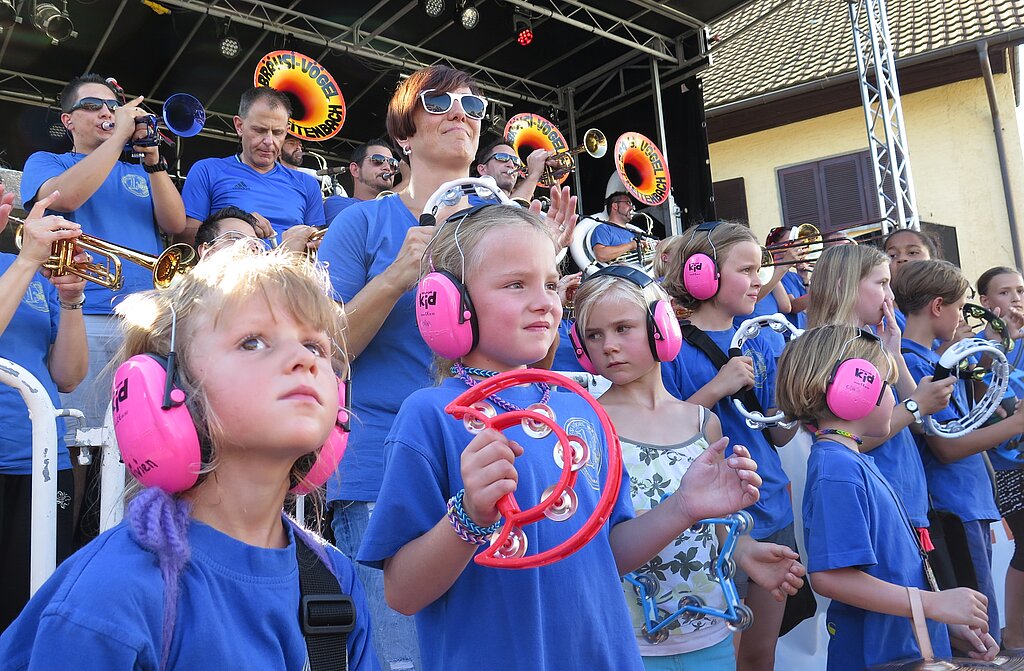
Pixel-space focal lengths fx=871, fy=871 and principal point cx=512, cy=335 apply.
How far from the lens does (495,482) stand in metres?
1.53

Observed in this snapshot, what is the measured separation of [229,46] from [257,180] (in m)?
6.26

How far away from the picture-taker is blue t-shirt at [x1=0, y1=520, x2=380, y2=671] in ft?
4.49

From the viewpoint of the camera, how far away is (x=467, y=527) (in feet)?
5.32

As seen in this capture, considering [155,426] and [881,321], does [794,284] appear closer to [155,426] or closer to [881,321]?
[881,321]

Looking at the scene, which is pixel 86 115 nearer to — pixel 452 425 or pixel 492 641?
pixel 452 425

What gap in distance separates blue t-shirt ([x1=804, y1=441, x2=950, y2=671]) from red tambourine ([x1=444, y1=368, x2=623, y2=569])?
1690 millimetres

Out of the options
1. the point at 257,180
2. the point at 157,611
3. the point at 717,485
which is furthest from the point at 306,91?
the point at 157,611

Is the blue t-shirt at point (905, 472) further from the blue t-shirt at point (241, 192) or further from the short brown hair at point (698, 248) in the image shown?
the blue t-shirt at point (241, 192)

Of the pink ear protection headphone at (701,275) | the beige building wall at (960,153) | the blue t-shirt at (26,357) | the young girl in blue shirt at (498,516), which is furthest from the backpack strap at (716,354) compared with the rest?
the beige building wall at (960,153)

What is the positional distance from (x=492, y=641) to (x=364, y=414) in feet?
3.04

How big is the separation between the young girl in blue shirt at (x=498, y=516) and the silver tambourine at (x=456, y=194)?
0.50 m

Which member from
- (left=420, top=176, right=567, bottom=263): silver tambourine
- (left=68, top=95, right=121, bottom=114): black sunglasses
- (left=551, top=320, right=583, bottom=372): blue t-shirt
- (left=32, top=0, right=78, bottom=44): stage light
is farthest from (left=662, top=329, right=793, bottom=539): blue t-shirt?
(left=32, top=0, right=78, bottom=44): stage light

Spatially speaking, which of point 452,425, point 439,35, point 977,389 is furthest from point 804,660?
point 439,35

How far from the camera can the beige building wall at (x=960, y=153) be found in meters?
15.2
